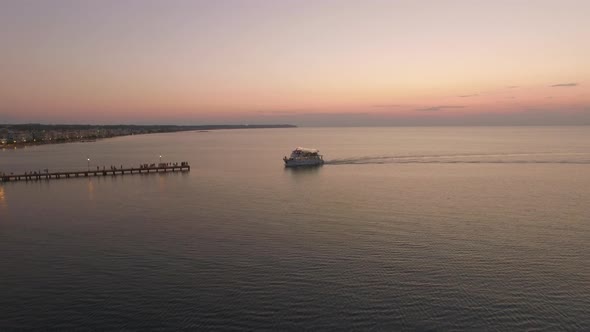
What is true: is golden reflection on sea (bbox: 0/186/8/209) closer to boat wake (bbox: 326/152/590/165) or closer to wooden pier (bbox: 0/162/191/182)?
wooden pier (bbox: 0/162/191/182)

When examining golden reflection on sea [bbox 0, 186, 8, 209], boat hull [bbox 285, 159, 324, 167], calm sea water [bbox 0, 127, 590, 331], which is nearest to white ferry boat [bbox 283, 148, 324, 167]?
boat hull [bbox 285, 159, 324, 167]

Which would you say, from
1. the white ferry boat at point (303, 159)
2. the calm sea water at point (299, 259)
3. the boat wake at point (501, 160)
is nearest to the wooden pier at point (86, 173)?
the calm sea water at point (299, 259)

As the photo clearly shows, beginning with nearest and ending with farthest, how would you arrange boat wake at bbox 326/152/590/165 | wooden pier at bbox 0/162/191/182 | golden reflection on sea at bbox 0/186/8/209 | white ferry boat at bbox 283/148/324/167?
golden reflection on sea at bbox 0/186/8/209 → wooden pier at bbox 0/162/191/182 → white ferry boat at bbox 283/148/324/167 → boat wake at bbox 326/152/590/165

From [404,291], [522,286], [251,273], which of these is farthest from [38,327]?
[522,286]

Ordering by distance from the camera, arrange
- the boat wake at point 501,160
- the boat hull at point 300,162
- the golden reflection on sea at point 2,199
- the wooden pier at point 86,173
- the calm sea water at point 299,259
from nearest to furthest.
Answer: the calm sea water at point 299,259, the golden reflection on sea at point 2,199, the wooden pier at point 86,173, the boat hull at point 300,162, the boat wake at point 501,160

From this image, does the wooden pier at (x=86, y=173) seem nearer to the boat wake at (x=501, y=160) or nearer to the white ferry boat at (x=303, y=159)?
the white ferry boat at (x=303, y=159)

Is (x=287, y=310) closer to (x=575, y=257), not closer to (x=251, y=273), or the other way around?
(x=251, y=273)

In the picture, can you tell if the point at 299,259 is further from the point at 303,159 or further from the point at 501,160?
the point at 501,160

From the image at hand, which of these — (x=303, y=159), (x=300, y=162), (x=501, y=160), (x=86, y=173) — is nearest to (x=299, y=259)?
(x=86, y=173)
